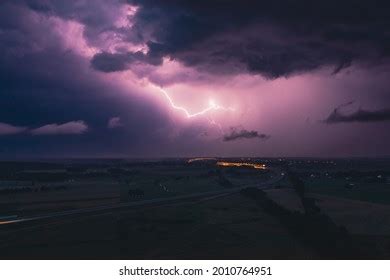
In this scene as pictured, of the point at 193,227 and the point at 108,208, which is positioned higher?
the point at 108,208

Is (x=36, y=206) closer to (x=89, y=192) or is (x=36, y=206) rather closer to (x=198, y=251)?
(x=89, y=192)

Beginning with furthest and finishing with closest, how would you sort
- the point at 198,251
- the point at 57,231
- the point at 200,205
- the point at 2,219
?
the point at 200,205, the point at 2,219, the point at 57,231, the point at 198,251

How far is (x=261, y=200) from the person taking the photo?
90.8 m

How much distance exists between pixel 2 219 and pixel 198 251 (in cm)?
4062

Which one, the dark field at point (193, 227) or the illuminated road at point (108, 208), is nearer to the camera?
the dark field at point (193, 227)

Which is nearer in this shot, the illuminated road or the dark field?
the dark field

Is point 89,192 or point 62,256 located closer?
point 62,256

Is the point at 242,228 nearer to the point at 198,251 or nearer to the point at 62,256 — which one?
the point at 198,251

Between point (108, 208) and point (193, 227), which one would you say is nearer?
point (193, 227)
